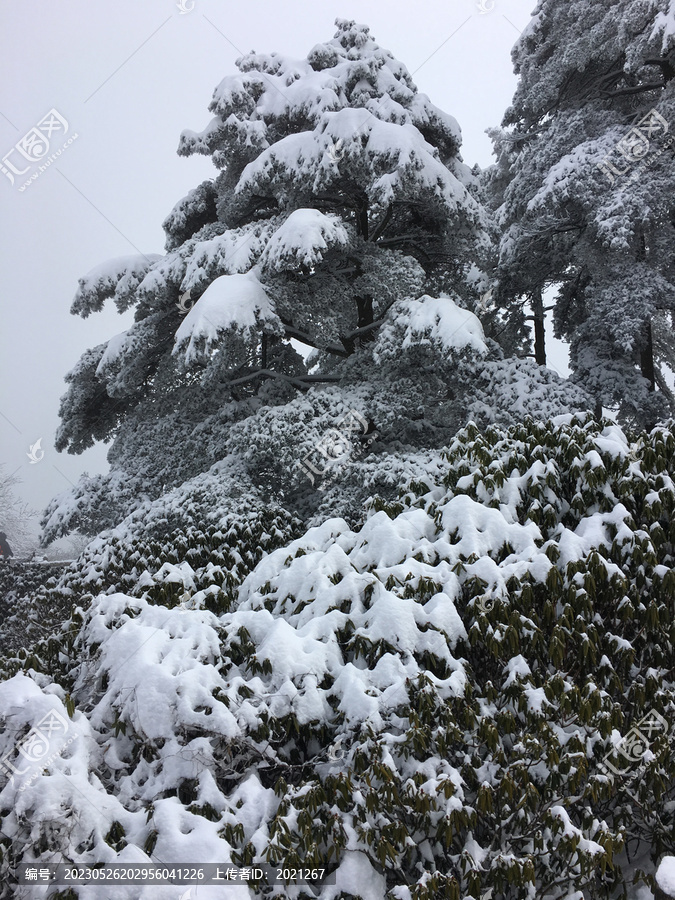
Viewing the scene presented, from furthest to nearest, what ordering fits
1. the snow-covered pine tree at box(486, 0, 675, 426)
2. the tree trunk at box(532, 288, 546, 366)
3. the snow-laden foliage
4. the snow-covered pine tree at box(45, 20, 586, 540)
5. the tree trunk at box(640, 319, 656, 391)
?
the tree trunk at box(532, 288, 546, 366) < the tree trunk at box(640, 319, 656, 391) < the snow-covered pine tree at box(486, 0, 675, 426) < the snow-covered pine tree at box(45, 20, 586, 540) < the snow-laden foliage

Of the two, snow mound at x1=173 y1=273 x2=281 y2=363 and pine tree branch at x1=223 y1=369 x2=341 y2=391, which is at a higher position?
snow mound at x1=173 y1=273 x2=281 y2=363

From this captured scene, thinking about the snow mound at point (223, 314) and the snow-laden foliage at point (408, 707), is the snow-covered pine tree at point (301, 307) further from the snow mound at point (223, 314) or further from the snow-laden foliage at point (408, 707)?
the snow-laden foliage at point (408, 707)

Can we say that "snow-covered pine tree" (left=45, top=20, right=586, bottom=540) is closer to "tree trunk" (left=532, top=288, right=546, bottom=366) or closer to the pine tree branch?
the pine tree branch

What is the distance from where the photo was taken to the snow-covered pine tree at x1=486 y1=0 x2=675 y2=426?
34.8 feet

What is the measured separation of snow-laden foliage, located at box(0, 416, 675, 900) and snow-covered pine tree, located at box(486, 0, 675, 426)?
7.58 metres

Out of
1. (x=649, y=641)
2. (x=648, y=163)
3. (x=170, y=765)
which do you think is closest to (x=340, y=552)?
(x=170, y=765)

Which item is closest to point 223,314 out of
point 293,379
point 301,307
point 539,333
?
point 301,307

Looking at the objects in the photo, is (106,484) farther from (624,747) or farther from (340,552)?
(624,747)

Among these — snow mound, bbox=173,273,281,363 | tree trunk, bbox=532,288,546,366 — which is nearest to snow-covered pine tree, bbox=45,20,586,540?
snow mound, bbox=173,273,281,363

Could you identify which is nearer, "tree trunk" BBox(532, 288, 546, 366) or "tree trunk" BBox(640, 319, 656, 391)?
"tree trunk" BBox(640, 319, 656, 391)

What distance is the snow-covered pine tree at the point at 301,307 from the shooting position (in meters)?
8.98

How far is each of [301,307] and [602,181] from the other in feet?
18.5

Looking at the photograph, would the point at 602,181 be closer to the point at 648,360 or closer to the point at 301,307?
the point at 648,360

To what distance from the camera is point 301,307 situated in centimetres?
999
